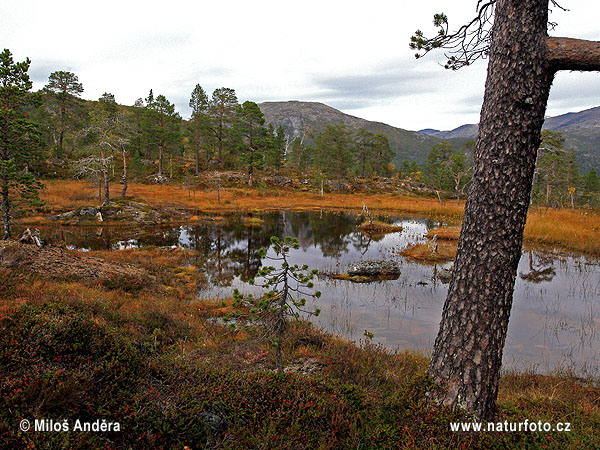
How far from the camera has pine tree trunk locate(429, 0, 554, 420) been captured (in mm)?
3766

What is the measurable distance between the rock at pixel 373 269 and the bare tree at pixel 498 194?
Answer: 463 inches

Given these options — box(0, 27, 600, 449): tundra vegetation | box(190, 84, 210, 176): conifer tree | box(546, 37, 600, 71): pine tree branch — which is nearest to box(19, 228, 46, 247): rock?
box(0, 27, 600, 449): tundra vegetation

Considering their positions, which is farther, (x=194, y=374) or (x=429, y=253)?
(x=429, y=253)

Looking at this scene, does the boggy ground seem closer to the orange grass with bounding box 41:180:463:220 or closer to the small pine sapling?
the small pine sapling

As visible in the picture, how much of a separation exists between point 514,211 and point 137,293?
1135 cm

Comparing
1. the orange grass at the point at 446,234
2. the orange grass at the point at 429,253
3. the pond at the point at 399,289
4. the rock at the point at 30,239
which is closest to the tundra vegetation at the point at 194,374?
the rock at the point at 30,239

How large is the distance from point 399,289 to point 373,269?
241cm

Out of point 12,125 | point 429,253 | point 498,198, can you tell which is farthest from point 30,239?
point 429,253

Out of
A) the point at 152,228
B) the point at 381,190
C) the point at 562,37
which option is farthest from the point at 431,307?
the point at 381,190

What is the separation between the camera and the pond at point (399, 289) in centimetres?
898

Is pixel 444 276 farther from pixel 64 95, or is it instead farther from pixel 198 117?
pixel 64 95

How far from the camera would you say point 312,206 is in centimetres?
4994

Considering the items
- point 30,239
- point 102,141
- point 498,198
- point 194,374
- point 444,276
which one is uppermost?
point 102,141

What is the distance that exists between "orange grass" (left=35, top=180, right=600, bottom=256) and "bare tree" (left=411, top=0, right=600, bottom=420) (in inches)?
885
